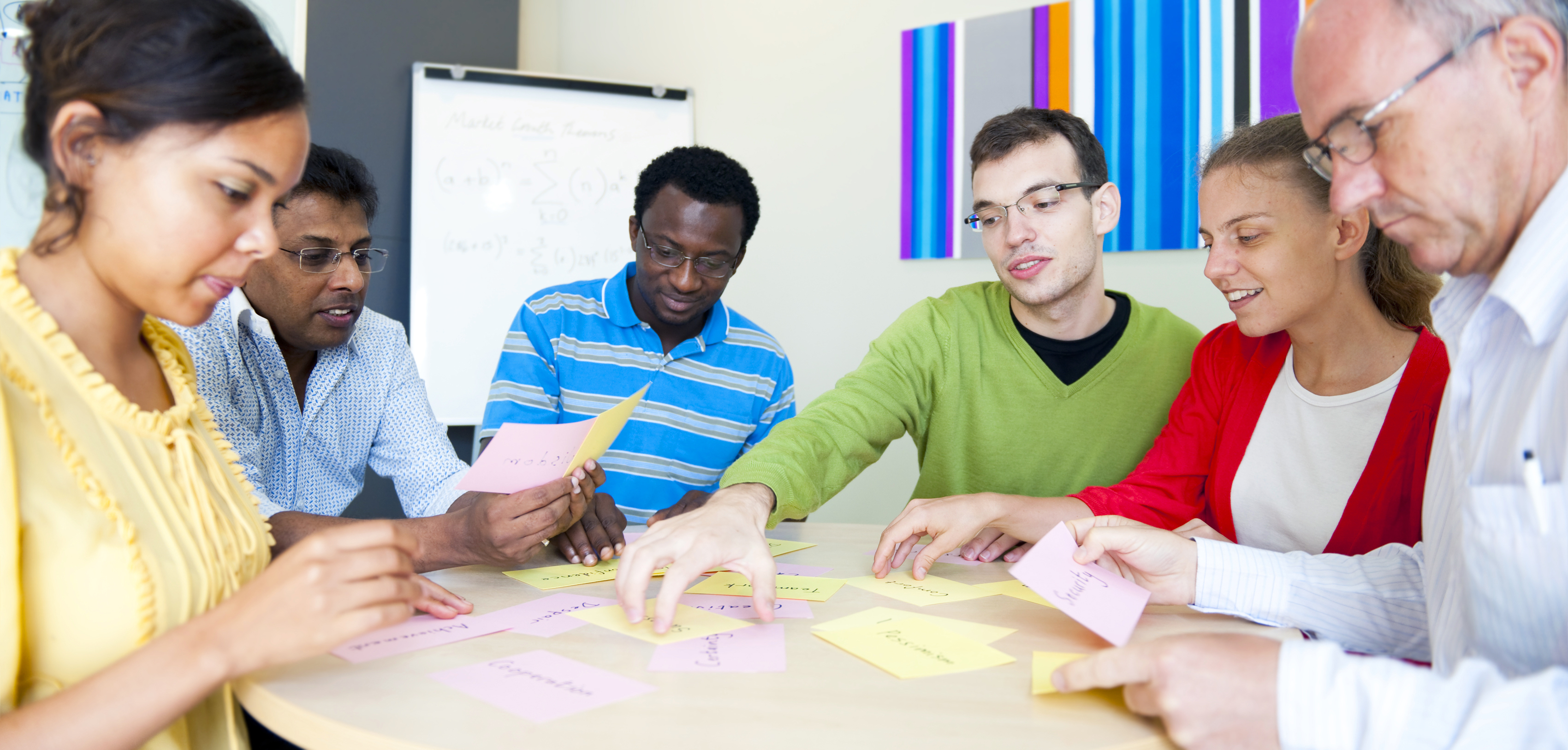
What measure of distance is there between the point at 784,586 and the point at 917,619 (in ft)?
0.74

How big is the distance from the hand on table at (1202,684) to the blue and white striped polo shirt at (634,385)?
1.40m

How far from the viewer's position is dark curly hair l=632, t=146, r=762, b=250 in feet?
6.78

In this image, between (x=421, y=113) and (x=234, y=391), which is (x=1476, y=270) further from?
(x=421, y=113)

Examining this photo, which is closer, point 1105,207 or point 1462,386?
point 1462,386

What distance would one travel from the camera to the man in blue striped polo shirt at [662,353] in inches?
80.4

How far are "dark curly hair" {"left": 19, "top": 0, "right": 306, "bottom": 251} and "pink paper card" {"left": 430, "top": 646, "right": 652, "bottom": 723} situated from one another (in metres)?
0.54

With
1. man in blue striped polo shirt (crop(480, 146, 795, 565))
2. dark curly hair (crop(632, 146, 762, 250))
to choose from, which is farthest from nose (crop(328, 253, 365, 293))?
dark curly hair (crop(632, 146, 762, 250))

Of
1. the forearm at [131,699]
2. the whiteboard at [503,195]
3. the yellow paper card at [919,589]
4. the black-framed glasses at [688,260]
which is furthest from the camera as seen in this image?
the whiteboard at [503,195]

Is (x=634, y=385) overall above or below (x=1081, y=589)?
above

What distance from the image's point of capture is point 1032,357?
6.29ft

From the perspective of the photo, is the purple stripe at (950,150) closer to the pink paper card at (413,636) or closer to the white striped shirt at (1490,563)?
the white striped shirt at (1490,563)

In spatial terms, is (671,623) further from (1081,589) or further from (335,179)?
(335,179)

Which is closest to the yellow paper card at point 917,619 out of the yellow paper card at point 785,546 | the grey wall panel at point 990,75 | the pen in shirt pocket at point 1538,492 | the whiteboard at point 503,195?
the yellow paper card at point 785,546

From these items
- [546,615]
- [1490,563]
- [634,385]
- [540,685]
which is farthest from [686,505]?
[1490,563]
